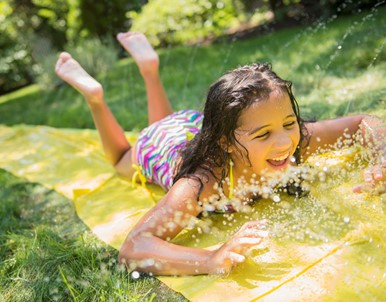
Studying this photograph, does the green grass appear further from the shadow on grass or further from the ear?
the shadow on grass

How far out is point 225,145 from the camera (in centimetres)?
250

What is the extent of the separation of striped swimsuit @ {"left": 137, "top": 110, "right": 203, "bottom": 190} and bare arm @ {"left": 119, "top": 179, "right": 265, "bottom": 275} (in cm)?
56

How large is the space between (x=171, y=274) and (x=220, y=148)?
2.22ft

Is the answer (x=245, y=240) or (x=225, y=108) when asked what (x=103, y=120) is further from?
(x=245, y=240)

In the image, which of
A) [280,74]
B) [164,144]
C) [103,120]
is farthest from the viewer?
[280,74]

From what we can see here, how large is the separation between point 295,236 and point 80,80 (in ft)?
6.60

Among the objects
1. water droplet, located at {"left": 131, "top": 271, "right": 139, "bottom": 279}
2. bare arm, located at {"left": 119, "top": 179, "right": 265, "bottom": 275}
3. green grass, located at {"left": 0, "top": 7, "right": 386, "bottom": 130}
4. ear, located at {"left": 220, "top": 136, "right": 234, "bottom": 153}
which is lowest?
green grass, located at {"left": 0, "top": 7, "right": 386, "bottom": 130}

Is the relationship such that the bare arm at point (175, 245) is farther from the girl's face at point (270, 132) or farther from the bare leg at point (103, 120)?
the bare leg at point (103, 120)

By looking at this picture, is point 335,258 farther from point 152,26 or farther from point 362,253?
point 152,26

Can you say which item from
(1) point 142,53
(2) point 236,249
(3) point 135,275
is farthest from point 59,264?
(1) point 142,53

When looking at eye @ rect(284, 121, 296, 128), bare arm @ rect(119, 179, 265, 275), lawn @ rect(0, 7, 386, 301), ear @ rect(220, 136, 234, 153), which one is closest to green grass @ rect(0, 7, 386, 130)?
lawn @ rect(0, 7, 386, 301)

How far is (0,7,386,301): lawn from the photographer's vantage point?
2330 millimetres

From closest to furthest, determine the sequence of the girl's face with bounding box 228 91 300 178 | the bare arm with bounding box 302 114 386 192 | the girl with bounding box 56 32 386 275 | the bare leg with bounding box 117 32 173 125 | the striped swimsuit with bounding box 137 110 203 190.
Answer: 1. the girl with bounding box 56 32 386 275
2. the girl's face with bounding box 228 91 300 178
3. the bare arm with bounding box 302 114 386 192
4. the striped swimsuit with bounding box 137 110 203 190
5. the bare leg with bounding box 117 32 173 125

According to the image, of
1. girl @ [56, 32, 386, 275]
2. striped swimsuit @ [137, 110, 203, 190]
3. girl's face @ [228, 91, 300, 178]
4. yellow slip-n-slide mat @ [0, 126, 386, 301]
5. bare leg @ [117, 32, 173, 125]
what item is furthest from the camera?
bare leg @ [117, 32, 173, 125]
